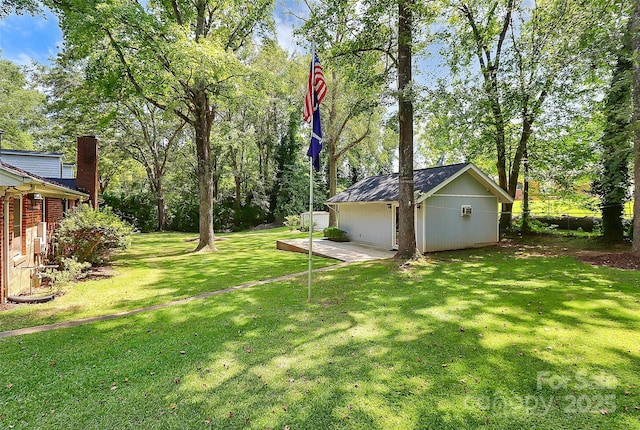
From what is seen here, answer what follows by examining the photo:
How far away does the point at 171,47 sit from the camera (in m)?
10.3

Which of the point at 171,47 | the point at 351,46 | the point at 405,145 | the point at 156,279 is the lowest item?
the point at 156,279

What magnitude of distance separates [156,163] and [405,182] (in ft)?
74.3

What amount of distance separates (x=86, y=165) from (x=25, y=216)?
7607 millimetres

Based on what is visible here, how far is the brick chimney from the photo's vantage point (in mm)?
13937

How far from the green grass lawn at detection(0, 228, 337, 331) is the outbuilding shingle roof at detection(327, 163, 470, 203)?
4386mm

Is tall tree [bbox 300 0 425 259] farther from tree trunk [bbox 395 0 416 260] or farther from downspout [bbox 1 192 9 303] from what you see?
downspout [bbox 1 192 9 303]

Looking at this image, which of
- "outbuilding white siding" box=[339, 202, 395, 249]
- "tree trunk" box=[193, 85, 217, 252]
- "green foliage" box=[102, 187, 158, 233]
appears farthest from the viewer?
"green foliage" box=[102, 187, 158, 233]

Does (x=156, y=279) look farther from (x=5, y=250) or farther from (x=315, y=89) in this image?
(x=315, y=89)

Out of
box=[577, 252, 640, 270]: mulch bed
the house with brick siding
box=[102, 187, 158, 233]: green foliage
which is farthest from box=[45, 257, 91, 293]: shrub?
box=[102, 187, 158, 233]: green foliage

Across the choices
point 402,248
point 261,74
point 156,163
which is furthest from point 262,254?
point 156,163

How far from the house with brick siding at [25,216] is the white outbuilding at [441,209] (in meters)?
11.3

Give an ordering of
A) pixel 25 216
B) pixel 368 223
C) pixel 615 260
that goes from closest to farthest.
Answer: pixel 25 216 → pixel 615 260 → pixel 368 223

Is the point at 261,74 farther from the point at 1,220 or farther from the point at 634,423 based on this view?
the point at 634,423

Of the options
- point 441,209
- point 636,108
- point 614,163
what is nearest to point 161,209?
point 441,209
